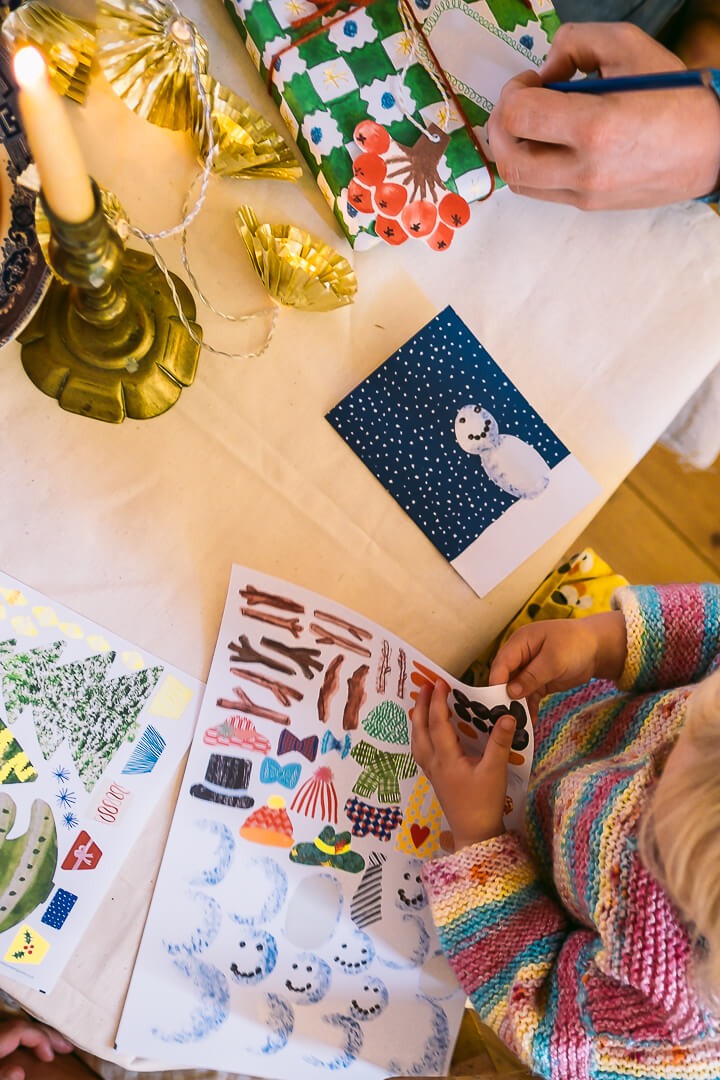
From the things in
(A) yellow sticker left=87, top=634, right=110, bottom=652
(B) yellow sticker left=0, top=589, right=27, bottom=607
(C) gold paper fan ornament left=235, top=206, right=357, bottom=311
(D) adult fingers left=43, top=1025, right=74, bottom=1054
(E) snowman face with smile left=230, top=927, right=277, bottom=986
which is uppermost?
(C) gold paper fan ornament left=235, top=206, right=357, bottom=311

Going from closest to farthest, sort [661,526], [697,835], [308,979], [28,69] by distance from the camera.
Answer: [28,69], [697,835], [308,979], [661,526]

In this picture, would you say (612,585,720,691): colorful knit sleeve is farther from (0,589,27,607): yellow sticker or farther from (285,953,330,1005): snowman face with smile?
(0,589,27,607): yellow sticker

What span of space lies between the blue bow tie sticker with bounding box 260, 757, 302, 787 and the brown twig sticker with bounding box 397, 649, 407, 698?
4.0 inches

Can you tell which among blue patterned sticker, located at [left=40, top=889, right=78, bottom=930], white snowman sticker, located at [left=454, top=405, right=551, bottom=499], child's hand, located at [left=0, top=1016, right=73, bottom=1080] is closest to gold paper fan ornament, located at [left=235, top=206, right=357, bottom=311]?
white snowman sticker, located at [left=454, top=405, right=551, bottom=499]

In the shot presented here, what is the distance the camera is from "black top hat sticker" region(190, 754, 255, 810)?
595 millimetres

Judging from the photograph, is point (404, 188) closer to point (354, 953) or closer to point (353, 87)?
point (353, 87)

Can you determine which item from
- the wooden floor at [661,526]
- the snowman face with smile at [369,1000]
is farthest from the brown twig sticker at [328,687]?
the wooden floor at [661,526]

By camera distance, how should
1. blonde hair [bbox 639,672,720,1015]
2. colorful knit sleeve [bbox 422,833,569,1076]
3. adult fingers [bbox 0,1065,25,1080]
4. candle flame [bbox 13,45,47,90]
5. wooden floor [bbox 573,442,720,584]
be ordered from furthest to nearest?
wooden floor [bbox 573,442,720,584]
adult fingers [bbox 0,1065,25,1080]
colorful knit sleeve [bbox 422,833,569,1076]
blonde hair [bbox 639,672,720,1015]
candle flame [bbox 13,45,47,90]

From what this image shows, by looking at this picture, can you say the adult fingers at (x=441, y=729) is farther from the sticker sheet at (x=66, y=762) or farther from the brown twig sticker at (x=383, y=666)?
the sticker sheet at (x=66, y=762)

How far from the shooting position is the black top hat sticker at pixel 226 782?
60cm

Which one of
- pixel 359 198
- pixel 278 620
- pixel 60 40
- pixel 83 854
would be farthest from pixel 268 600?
pixel 60 40

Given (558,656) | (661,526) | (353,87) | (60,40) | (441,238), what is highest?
(60,40)

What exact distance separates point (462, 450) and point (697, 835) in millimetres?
343

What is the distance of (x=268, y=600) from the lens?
2.08ft
